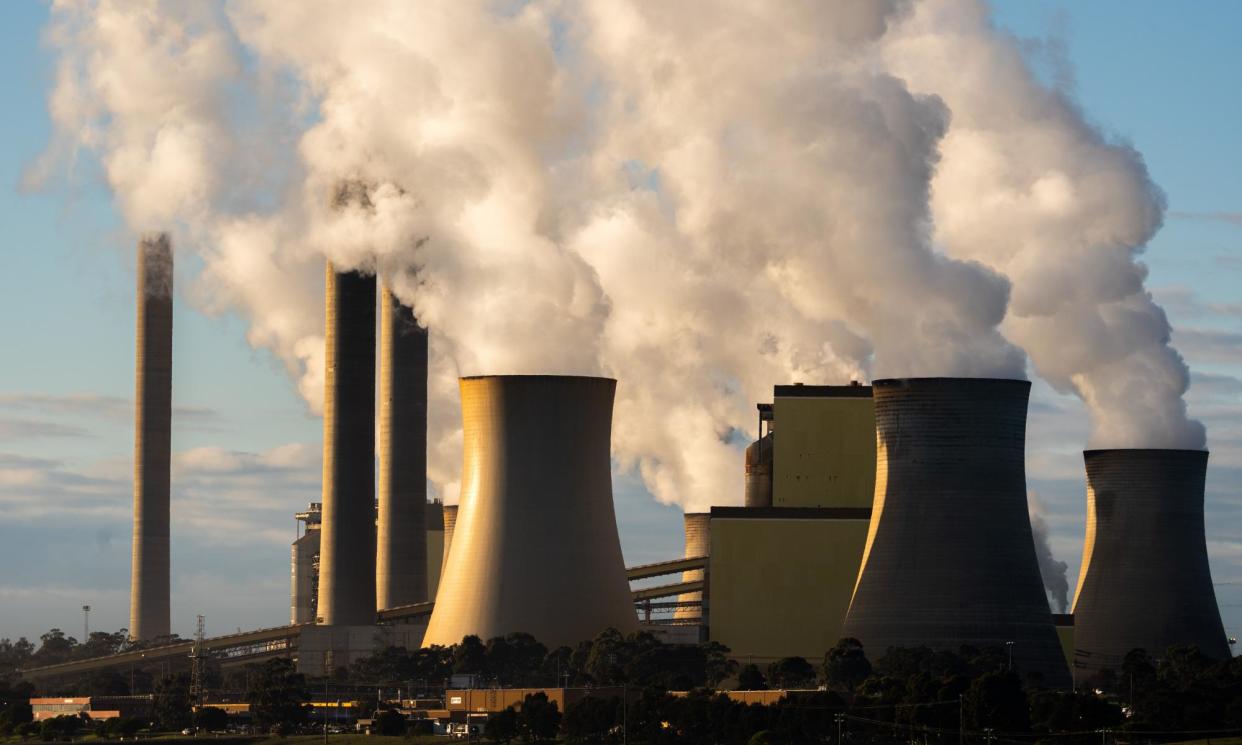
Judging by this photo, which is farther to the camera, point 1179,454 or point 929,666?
point 1179,454

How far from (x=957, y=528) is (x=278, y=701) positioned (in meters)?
19.9

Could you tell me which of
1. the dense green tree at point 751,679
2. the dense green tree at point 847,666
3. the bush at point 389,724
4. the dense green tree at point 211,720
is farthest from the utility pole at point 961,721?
the dense green tree at point 211,720

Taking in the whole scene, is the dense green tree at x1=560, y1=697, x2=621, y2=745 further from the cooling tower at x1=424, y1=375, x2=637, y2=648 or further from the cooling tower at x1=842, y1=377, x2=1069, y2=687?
the cooling tower at x1=842, y1=377, x2=1069, y2=687

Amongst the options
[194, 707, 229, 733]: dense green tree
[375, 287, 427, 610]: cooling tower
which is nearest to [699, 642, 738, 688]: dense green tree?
[194, 707, 229, 733]: dense green tree

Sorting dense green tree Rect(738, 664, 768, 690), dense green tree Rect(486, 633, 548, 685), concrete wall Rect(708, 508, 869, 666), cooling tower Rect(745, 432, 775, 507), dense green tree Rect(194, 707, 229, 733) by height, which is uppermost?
cooling tower Rect(745, 432, 775, 507)

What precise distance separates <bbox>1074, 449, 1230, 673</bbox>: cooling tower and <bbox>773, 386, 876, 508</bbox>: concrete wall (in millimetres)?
6610

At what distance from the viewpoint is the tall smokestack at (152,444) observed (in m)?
83.5

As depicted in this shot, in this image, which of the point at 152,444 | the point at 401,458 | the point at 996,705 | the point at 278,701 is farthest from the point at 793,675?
the point at 152,444

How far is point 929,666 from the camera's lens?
2024 inches

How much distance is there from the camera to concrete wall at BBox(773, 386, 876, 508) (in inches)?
2491

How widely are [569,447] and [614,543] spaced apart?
10.2 feet

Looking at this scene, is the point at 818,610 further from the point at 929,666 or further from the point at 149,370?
the point at 149,370

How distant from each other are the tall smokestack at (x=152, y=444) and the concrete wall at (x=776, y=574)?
31.4 m

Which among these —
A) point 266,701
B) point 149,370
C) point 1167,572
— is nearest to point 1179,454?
point 1167,572
